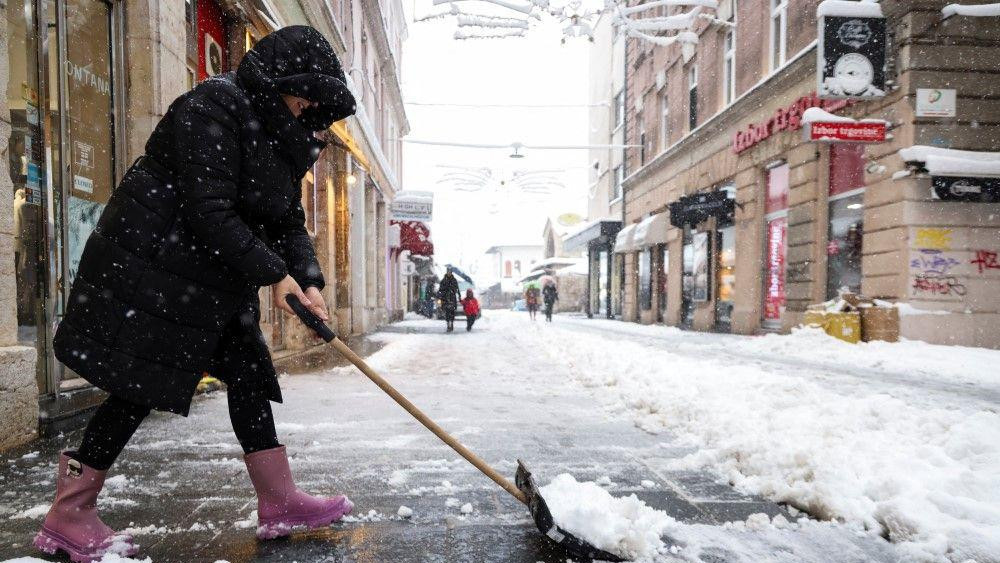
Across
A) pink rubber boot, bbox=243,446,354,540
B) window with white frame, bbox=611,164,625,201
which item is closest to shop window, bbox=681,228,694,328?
window with white frame, bbox=611,164,625,201

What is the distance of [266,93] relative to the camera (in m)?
2.09

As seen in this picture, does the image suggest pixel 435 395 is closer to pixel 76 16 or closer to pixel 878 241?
pixel 76 16

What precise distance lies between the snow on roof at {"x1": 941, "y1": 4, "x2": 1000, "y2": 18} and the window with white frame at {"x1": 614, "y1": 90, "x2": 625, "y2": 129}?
17425mm

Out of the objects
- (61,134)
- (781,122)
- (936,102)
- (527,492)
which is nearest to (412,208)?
(781,122)

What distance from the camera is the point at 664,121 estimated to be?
21.3m

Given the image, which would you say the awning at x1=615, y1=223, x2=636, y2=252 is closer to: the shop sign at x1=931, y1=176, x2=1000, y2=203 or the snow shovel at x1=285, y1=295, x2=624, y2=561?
the shop sign at x1=931, y1=176, x2=1000, y2=203

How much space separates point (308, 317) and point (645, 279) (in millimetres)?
21599

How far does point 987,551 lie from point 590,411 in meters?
2.92

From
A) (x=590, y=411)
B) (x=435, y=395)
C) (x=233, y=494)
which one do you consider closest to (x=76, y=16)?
(x=233, y=494)

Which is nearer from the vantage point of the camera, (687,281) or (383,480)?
(383,480)

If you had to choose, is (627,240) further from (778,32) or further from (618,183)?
(778,32)

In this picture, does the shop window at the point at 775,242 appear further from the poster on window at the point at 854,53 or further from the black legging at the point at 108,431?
the black legging at the point at 108,431

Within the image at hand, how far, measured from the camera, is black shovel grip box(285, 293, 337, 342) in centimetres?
212

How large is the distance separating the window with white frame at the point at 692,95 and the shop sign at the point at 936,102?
9082 millimetres
